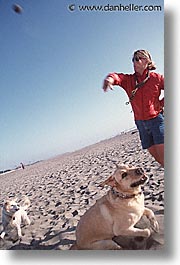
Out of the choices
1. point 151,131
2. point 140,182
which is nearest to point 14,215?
point 140,182

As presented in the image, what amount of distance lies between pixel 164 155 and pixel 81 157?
307 mm

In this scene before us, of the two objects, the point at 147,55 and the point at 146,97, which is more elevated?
the point at 147,55

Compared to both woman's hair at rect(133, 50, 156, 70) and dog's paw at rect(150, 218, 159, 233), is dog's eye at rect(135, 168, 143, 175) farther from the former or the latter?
woman's hair at rect(133, 50, 156, 70)

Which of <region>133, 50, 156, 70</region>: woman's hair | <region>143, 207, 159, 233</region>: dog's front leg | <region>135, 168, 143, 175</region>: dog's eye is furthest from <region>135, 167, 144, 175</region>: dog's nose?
<region>133, 50, 156, 70</region>: woman's hair

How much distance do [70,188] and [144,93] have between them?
448mm

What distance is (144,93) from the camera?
6.06 ft

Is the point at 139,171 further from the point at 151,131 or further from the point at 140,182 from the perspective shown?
the point at 151,131

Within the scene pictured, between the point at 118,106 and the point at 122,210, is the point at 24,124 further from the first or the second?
the point at 122,210

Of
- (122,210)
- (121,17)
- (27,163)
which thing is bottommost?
(122,210)

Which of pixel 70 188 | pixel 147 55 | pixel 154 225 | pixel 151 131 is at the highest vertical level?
pixel 147 55

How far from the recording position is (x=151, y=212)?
1.81m

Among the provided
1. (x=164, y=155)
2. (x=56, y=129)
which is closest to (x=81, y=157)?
(x=56, y=129)

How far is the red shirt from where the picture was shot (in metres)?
1.83

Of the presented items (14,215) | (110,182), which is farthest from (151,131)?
(14,215)
